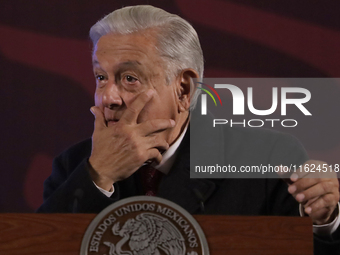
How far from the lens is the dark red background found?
7.03 ft

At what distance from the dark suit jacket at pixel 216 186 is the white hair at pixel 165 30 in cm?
32

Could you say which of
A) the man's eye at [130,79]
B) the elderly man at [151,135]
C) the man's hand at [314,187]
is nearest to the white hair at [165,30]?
the elderly man at [151,135]

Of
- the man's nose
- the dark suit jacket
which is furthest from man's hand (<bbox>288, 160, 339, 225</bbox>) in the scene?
the man's nose

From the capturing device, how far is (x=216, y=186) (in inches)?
71.2

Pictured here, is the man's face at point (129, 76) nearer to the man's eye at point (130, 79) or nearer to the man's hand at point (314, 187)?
the man's eye at point (130, 79)

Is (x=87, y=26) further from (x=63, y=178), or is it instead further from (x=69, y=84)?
(x=63, y=178)

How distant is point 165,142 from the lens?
1.90 m

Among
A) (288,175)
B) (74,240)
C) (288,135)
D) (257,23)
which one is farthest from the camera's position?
(257,23)

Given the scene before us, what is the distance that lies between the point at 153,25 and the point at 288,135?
0.78m

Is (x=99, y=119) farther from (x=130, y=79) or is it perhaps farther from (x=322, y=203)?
(x=322, y=203)

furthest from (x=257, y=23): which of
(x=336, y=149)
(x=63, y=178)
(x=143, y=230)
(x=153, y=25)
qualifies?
(x=143, y=230)

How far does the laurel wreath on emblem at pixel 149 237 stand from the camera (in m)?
1.16
